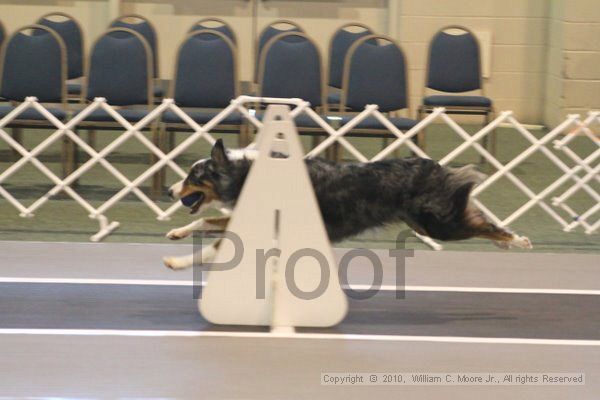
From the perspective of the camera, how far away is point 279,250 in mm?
3920

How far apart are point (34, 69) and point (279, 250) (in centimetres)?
346

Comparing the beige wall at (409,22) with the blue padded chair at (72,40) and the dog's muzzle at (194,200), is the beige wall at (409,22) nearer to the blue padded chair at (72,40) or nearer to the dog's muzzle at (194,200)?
the blue padded chair at (72,40)

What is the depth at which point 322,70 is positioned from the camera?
22.2ft

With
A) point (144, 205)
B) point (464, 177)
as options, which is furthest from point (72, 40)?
point (464, 177)

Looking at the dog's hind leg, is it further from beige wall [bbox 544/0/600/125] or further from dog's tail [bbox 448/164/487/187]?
beige wall [bbox 544/0/600/125]

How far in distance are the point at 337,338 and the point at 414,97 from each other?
629 centimetres

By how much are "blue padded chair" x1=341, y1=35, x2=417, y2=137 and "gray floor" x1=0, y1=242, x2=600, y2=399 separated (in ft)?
6.05

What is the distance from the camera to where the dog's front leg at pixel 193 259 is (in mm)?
4156

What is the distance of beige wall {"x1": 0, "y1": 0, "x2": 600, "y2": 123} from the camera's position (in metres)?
9.76

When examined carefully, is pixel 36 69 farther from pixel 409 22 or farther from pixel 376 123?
pixel 409 22

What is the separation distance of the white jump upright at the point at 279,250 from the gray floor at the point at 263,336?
0.13 m

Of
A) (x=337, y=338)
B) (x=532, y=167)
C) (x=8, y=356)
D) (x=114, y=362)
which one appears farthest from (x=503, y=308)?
(x=532, y=167)

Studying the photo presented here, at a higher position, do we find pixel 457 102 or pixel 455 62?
pixel 455 62

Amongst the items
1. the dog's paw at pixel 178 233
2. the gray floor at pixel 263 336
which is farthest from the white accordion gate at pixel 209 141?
the dog's paw at pixel 178 233
